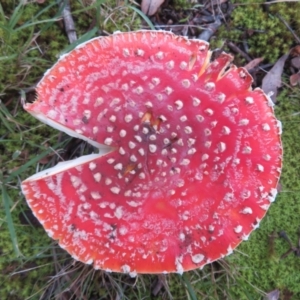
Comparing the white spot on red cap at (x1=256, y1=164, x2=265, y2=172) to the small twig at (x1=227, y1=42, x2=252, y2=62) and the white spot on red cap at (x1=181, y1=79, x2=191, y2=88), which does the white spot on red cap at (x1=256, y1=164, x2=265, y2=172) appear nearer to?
the white spot on red cap at (x1=181, y1=79, x2=191, y2=88)

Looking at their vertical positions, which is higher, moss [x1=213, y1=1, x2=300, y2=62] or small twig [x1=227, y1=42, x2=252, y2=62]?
moss [x1=213, y1=1, x2=300, y2=62]

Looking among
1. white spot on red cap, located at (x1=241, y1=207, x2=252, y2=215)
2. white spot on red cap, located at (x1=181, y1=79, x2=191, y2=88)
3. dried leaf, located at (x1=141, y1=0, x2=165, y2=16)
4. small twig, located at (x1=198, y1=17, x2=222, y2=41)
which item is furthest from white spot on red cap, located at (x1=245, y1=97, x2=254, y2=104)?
dried leaf, located at (x1=141, y1=0, x2=165, y2=16)

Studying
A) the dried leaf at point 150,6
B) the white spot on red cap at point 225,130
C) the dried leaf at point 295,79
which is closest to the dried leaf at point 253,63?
the dried leaf at point 295,79

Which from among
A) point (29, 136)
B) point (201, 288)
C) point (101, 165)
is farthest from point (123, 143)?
point (201, 288)

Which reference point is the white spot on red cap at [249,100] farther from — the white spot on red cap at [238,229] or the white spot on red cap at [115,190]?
the white spot on red cap at [115,190]

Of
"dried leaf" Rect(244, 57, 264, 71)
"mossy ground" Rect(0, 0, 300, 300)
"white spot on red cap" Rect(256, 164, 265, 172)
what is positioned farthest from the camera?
"dried leaf" Rect(244, 57, 264, 71)

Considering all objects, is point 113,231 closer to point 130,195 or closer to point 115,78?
point 130,195
